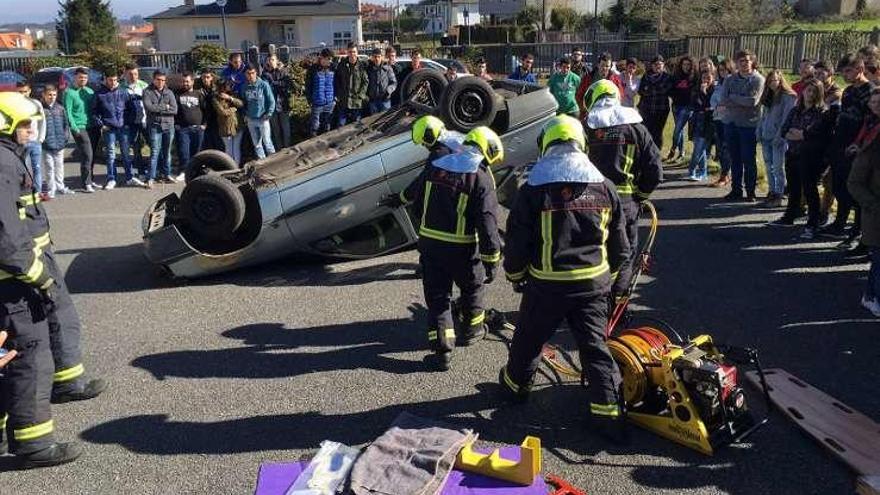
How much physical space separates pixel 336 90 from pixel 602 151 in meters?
6.67

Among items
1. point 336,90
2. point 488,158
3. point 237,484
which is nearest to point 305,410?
point 237,484

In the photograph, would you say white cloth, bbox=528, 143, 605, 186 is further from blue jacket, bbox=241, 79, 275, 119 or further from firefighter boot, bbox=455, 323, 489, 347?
blue jacket, bbox=241, 79, 275, 119

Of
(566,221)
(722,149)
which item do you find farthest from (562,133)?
(722,149)

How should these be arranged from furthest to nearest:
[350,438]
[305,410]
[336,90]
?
1. [336,90]
2. [305,410]
3. [350,438]

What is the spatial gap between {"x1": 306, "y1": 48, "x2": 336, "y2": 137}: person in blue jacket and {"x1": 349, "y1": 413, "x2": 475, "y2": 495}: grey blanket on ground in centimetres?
795

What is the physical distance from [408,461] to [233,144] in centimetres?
844

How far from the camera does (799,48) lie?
66.7 ft

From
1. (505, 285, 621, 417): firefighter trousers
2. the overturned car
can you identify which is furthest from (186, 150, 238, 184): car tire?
(505, 285, 621, 417): firefighter trousers

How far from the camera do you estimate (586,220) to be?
3.93 meters

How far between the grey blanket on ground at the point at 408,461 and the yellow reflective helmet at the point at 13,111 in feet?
9.12

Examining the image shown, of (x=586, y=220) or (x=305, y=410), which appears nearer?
(x=586, y=220)

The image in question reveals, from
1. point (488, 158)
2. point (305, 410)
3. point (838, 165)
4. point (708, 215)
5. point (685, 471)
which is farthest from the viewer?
point (708, 215)

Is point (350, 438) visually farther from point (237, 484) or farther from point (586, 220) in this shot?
point (586, 220)

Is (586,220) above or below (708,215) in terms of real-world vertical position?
above
